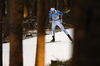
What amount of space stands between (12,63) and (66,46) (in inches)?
195

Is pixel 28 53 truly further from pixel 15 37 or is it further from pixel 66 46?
pixel 15 37

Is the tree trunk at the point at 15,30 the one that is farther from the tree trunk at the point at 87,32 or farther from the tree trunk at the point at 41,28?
the tree trunk at the point at 87,32

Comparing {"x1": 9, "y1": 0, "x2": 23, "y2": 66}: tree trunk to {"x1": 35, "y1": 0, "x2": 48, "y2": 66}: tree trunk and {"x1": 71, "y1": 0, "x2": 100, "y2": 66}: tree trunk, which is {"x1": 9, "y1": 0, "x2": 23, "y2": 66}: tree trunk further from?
{"x1": 71, "y1": 0, "x2": 100, "y2": 66}: tree trunk

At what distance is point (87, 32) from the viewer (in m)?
0.76

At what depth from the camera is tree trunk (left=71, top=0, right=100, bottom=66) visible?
72 cm

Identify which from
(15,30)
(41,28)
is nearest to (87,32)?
(15,30)

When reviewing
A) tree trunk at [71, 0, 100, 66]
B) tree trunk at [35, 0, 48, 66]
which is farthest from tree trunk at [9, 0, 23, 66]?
tree trunk at [71, 0, 100, 66]

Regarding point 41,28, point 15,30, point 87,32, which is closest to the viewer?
point 87,32

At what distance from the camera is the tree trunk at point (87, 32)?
2.37ft

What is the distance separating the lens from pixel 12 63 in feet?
15.2

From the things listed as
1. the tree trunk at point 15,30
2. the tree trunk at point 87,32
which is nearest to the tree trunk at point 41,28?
the tree trunk at point 15,30

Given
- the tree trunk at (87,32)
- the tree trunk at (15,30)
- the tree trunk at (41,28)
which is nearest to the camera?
the tree trunk at (87,32)

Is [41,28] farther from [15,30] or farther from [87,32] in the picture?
[87,32]

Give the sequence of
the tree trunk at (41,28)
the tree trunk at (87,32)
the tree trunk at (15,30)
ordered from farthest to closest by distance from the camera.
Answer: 1. the tree trunk at (41,28)
2. the tree trunk at (15,30)
3. the tree trunk at (87,32)
